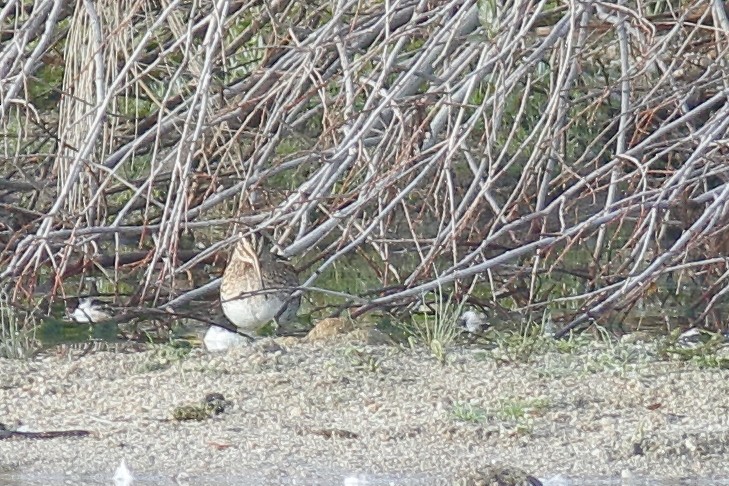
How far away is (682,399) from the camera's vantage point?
19.7 feet

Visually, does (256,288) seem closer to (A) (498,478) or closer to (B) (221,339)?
(B) (221,339)

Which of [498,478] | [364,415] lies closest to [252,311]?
[364,415]

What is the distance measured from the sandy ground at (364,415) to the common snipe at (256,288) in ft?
2.20

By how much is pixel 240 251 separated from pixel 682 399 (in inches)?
113

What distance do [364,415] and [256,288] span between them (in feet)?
6.80

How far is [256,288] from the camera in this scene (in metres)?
7.88

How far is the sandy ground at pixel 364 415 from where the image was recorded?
525 cm

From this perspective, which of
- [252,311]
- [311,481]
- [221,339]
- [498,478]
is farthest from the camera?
[252,311]

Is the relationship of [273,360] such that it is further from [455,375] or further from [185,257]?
[185,257]

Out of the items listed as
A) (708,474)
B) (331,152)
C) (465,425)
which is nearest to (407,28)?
(331,152)

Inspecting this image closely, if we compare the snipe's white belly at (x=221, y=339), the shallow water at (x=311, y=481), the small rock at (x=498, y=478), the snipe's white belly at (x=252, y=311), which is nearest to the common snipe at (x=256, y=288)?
the snipe's white belly at (x=252, y=311)

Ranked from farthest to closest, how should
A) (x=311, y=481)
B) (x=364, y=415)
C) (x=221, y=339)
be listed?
1. (x=221, y=339)
2. (x=364, y=415)
3. (x=311, y=481)

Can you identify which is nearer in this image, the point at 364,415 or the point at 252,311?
the point at 364,415

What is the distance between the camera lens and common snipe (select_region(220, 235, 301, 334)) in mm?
7793
